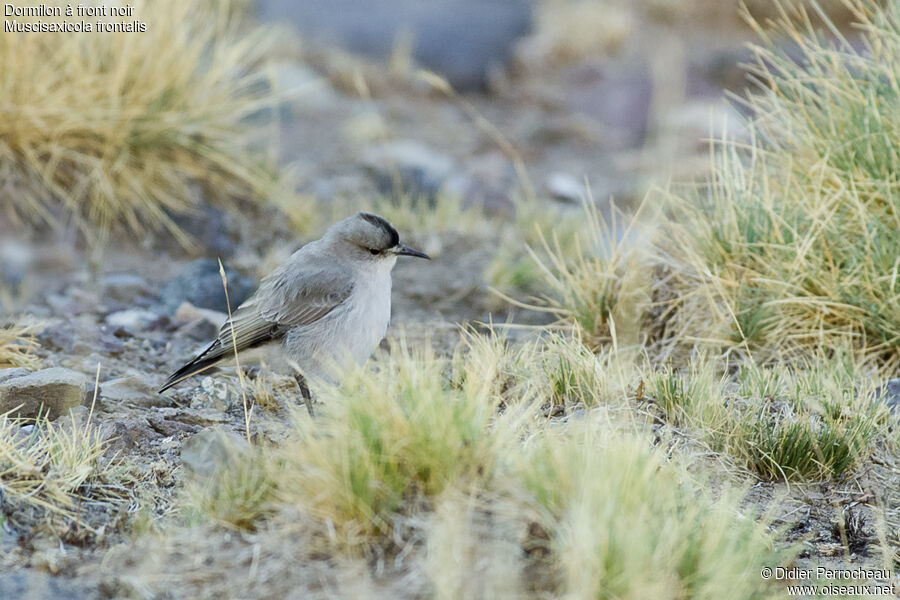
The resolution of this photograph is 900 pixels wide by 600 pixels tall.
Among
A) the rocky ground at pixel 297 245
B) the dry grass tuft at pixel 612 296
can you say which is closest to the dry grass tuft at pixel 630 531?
the rocky ground at pixel 297 245

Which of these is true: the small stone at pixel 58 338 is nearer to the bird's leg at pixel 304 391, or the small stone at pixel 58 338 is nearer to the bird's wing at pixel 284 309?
the bird's wing at pixel 284 309

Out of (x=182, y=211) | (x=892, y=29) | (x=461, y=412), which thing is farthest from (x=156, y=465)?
(x=892, y=29)

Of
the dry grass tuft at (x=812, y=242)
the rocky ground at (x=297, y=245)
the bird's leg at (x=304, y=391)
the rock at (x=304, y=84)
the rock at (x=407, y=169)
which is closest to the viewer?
the rocky ground at (x=297, y=245)

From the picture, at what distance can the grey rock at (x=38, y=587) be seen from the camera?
3049 mm

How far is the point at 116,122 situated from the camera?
6.80 metres

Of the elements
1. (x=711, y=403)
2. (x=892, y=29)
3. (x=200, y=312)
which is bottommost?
(x=200, y=312)

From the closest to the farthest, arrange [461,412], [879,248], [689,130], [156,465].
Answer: [461,412]
[156,465]
[879,248]
[689,130]

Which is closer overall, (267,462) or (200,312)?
(267,462)

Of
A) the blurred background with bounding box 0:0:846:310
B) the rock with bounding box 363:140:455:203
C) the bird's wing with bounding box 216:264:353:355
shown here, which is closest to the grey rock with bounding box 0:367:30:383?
the bird's wing with bounding box 216:264:353:355

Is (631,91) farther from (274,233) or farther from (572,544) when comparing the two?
(572,544)

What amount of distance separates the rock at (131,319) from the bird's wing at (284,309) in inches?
50.0

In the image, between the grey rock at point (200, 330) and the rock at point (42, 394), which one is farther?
the grey rock at point (200, 330)

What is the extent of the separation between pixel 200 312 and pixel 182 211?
4.29 feet

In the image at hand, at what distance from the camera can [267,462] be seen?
11.1ft
